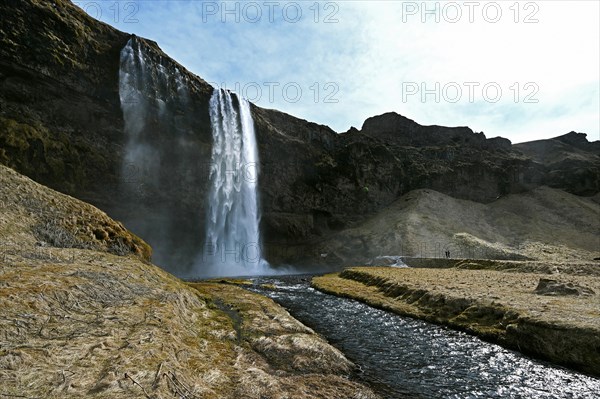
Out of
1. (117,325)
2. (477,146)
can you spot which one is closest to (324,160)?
(477,146)

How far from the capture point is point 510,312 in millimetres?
18750

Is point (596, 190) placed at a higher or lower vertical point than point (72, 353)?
higher

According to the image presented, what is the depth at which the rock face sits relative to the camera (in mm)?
51656

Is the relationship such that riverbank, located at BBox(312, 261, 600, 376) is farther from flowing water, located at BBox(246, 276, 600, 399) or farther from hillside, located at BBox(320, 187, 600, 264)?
hillside, located at BBox(320, 187, 600, 264)

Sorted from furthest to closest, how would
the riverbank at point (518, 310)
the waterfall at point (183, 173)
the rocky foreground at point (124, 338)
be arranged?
the waterfall at point (183, 173)
the riverbank at point (518, 310)
the rocky foreground at point (124, 338)

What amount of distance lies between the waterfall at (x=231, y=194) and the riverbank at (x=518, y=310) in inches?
1889

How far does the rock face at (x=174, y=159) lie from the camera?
169ft

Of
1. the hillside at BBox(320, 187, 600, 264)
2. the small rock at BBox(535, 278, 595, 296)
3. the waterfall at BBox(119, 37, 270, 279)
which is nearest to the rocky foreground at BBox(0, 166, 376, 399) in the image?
the small rock at BBox(535, 278, 595, 296)

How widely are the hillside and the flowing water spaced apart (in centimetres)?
6354

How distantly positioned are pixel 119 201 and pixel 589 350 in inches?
2792

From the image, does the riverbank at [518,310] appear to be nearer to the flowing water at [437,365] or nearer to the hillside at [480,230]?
the flowing water at [437,365]

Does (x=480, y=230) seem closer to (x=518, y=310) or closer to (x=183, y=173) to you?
(x=183, y=173)

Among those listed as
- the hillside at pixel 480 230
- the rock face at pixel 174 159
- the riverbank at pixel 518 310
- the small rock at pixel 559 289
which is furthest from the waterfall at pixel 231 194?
the small rock at pixel 559 289

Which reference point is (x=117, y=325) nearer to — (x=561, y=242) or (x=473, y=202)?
(x=561, y=242)
